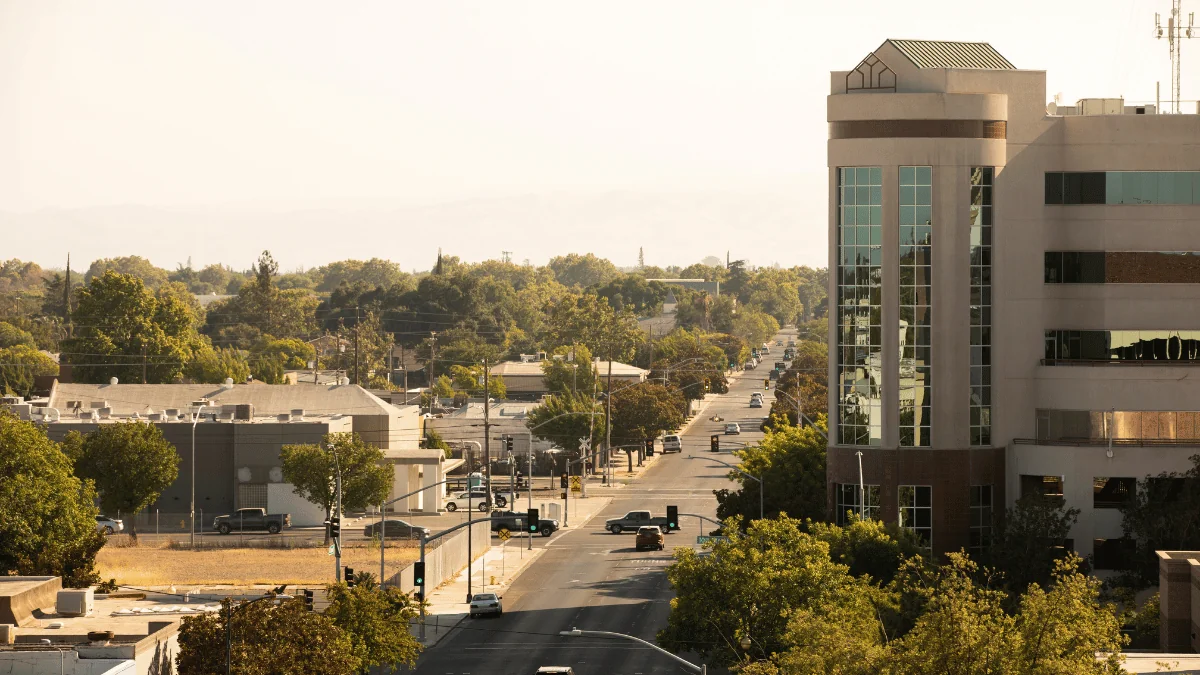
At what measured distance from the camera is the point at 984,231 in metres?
88.4

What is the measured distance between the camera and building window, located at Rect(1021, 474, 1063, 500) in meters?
87.5

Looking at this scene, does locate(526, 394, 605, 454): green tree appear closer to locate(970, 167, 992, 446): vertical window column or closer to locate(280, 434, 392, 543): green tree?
locate(280, 434, 392, 543): green tree

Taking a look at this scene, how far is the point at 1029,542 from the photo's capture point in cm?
8219

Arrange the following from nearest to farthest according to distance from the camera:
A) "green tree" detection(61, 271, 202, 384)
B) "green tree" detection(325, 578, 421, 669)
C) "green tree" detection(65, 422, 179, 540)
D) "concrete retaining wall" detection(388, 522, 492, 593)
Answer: "green tree" detection(325, 578, 421, 669), "concrete retaining wall" detection(388, 522, 492, 593), "green tree" detection(65, 422, 179, 540), "green tree" detection(61, 271, 202, 384)

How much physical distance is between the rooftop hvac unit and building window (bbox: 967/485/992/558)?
43.1m

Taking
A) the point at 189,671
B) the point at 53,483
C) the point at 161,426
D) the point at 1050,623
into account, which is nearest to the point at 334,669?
the point at 189,671

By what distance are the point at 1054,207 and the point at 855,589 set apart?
32.3 metres

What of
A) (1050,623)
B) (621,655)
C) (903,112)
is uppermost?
(903,112)

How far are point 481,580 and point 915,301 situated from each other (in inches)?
1200

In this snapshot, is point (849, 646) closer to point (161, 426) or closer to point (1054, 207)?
point (1054, 207)

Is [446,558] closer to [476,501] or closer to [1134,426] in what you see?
[476,501]

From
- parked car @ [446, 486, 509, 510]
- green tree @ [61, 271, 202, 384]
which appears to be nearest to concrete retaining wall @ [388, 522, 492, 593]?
parked car @ [446, 486, 509, 510]

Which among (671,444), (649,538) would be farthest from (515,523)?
(671,444)

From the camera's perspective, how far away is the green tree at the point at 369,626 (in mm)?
64250
